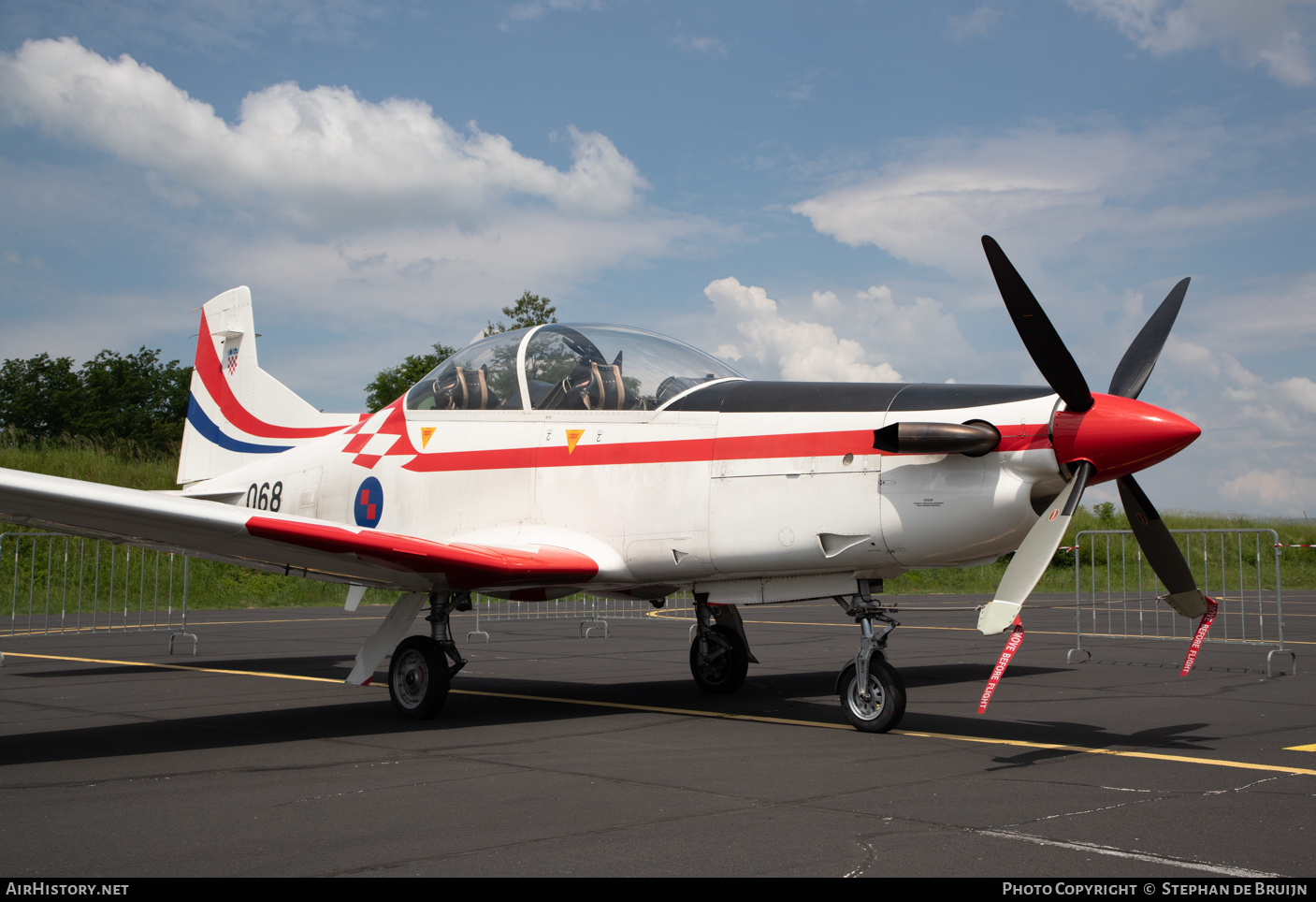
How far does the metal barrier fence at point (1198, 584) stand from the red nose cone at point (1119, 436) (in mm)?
5752

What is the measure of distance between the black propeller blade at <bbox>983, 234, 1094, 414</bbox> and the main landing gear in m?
4.23

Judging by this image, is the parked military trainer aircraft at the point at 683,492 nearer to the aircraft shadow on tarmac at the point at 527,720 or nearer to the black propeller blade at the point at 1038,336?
the black propeller blade at the point at 1038,336

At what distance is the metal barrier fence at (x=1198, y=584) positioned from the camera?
11680mm

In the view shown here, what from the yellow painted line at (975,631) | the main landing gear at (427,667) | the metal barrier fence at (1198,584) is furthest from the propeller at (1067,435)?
the metal barrier fence at (1198,584)

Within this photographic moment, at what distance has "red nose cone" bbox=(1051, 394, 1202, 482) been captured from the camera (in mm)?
5305

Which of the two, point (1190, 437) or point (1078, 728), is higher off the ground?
point (1190, 437)

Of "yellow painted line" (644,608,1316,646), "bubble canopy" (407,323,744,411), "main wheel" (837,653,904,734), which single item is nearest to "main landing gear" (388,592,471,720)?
"bubble canopy" (407,323,744,411)

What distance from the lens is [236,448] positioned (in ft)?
33.6

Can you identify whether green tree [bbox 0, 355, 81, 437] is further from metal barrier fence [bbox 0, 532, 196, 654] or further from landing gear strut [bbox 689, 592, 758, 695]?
landing gear strut [bbox 689, 592, 758, 695]

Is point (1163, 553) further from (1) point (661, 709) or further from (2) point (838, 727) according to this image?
(1) point (661, 709)

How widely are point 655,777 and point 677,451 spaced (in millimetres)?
2295
